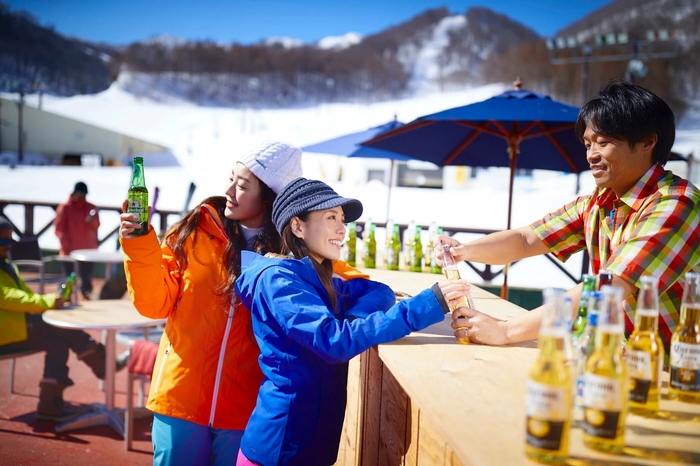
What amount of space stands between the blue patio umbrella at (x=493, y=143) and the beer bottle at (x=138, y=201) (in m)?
2.92

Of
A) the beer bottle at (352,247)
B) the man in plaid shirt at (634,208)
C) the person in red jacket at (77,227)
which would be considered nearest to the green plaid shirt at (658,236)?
the man in plaid shirt at (634,208)

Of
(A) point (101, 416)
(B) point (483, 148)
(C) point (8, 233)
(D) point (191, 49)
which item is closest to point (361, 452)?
(A) point (101, 416)

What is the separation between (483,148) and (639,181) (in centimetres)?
403

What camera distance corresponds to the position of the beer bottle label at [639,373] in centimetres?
131

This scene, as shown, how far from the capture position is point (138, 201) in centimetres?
200

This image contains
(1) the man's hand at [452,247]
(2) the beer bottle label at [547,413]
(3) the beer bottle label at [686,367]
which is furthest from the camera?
(1) the man's hand at [452,247]

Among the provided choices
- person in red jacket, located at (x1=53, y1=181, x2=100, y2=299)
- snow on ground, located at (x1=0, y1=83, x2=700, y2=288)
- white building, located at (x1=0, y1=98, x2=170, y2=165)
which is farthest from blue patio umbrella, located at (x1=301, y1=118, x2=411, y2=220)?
white building, located at (x1=0, y1=98, x2=170, y2=165)

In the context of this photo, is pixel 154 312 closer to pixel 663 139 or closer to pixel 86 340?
pixel 663 139

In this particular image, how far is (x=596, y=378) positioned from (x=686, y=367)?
0.42m

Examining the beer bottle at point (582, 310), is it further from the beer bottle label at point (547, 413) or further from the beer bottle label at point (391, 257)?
the beer bottle label at point (391, 257)

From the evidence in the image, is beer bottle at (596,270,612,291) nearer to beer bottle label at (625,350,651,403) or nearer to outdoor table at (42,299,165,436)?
beer bottle label at (625,350,651,403)

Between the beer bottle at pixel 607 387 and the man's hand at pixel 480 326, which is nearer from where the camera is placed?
the beer bottle at pixel 607 387

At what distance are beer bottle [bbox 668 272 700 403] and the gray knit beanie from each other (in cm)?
93

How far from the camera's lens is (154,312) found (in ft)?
6.66
